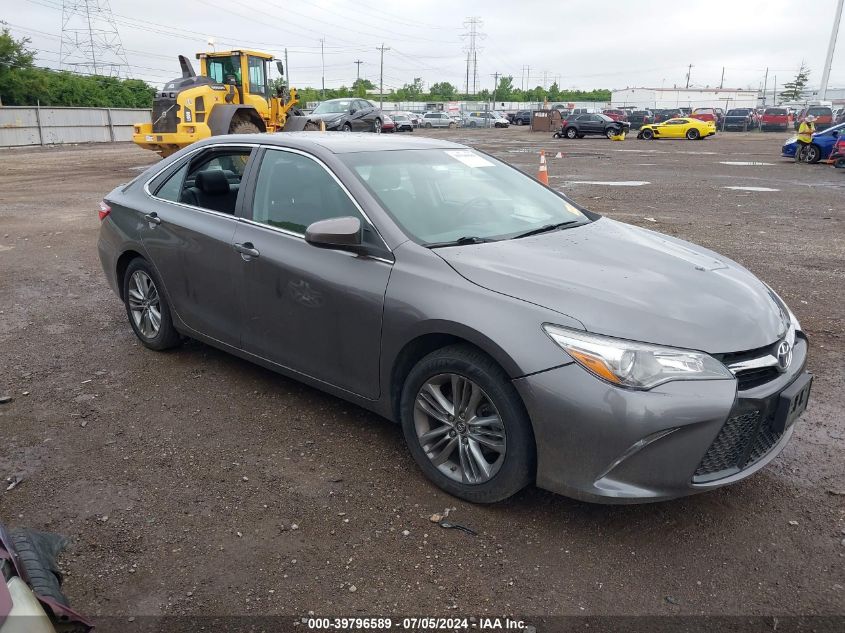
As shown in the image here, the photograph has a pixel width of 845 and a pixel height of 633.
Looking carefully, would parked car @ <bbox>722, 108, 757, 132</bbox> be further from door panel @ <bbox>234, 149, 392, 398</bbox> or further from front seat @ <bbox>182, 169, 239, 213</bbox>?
door panel @ <bbox>234, 149, 392, 398</bbox>

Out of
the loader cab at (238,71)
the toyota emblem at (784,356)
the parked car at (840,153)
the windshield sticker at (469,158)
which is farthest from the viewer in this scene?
the parked car at (840,153)

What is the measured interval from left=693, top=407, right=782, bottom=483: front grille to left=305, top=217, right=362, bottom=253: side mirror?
1867 mm

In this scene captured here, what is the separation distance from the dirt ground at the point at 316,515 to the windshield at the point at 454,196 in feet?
4.04

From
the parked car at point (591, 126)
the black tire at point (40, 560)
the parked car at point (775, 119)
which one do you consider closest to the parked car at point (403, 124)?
the parked car at point (591, 126)

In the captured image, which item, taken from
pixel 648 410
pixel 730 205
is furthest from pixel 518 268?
pixel 730 205

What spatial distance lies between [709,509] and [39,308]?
596cm

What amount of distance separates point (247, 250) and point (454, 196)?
1252 millimetres

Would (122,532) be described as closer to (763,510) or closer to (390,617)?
(390,617)

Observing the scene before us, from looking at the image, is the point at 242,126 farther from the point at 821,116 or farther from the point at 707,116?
the point at 707,116

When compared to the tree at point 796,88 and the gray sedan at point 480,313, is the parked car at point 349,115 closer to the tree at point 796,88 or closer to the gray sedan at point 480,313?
the gray sedan at point 480,313

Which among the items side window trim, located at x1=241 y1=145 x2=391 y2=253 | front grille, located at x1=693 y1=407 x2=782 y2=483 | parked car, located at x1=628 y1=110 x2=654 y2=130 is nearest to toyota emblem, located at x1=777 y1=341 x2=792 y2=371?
front grille, located at x1=693 y1=407 x2=782 y2=483

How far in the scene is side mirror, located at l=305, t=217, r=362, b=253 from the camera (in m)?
3.33

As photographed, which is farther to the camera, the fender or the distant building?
the distant building

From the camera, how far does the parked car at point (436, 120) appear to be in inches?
2395
